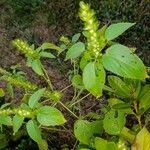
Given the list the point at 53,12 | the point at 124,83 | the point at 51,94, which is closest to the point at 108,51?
the point at 124,83

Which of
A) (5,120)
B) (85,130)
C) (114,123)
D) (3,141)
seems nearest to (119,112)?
(114,123)

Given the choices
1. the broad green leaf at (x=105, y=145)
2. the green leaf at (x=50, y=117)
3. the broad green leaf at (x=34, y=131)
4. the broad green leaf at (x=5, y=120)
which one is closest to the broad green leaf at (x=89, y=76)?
the broad green leaf at (x=105, y=145)

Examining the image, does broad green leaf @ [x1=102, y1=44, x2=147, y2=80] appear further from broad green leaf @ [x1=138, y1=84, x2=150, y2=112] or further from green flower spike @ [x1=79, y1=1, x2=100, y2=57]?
broad green leaf @ [x1=138, y1=84, x2=150, y2=112]

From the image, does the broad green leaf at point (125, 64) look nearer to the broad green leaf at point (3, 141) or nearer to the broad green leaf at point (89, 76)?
the broad green leaf at point (89, 76)

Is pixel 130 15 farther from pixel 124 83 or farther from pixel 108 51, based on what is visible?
pixel 108 51

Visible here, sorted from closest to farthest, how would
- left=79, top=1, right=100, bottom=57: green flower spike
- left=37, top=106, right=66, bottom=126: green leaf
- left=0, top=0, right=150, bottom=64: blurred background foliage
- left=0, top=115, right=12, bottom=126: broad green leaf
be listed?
1. left=79, top=1, right=100, bottom=57: green flower spike
2. left=37, top=106, right=66, bottom=126: green leaf
3. left=0, top=115, right=12, bottom=126: broad green leaf
4. left=0, top=0, right=150, bottom=64: blurred background foliage

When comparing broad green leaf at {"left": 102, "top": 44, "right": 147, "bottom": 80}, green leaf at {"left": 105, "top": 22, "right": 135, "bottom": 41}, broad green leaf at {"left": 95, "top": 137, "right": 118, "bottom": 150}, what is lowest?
broad green leaf at {"left": 95, "top": 137, "right": 118, "bottom": 150}

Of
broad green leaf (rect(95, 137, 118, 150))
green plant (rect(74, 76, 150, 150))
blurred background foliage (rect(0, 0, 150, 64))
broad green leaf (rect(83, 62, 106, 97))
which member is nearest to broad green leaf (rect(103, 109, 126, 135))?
green plant (rect(74, 76, 150, 150))
